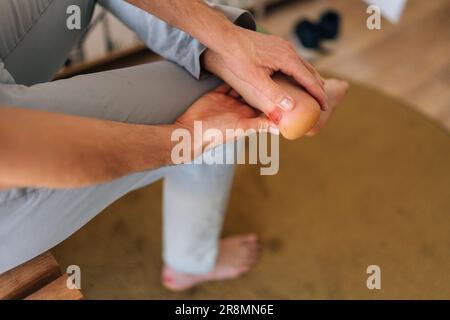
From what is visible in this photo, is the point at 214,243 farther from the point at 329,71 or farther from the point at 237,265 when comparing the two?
the point at 329,71

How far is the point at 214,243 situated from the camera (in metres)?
1.19

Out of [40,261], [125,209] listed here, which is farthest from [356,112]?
[40,261]

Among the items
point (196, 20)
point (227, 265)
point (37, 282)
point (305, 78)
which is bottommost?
point (37, 282)

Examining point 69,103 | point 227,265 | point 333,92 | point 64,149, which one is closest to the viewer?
point 64,149

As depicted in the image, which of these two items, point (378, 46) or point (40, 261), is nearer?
point (40, 261)

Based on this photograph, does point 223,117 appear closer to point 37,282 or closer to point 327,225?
point 37,282

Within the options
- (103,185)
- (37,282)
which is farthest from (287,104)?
(37,282)

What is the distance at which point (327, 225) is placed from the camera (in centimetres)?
139

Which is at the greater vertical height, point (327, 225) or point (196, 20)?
point (196, 20)

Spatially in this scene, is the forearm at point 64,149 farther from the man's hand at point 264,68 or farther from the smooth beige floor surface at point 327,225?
the smooth beige floor surface at point 327,225

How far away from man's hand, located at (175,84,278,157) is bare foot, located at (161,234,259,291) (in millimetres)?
513

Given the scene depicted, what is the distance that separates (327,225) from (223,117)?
2.18 feet

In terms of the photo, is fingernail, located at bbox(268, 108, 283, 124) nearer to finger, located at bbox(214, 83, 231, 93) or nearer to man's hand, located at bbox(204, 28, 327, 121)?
man's hand, located at bbox(204, 28, 327, 121)
